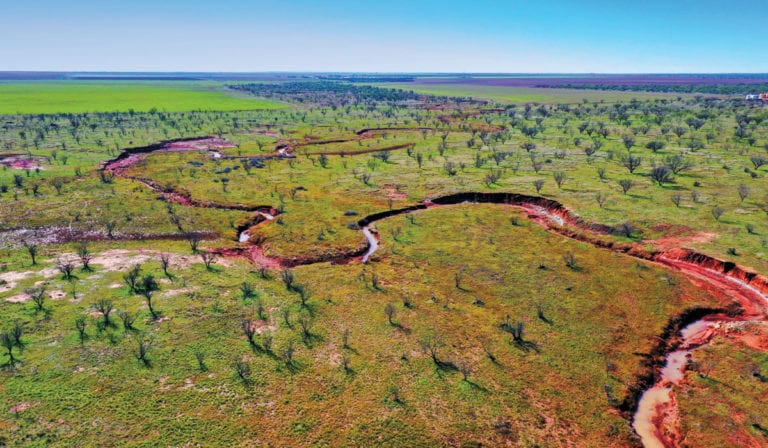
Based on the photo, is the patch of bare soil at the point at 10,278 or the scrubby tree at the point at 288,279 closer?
the patch of bare soil at the point at 10,278

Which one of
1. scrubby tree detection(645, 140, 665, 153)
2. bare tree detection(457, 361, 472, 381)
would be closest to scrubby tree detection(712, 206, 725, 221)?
bare tree detection(457, 361, 472, 381)

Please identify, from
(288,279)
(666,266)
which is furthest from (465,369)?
(666,266)

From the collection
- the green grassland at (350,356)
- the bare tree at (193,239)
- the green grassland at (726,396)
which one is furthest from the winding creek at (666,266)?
the bare tree at (193,239)

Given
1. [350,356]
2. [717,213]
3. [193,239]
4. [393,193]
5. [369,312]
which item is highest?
[717,213]

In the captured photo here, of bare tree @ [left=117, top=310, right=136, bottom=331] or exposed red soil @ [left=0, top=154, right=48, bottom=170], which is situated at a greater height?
exposed red soil @ [left=0, top=154, right=48, bottom=170]

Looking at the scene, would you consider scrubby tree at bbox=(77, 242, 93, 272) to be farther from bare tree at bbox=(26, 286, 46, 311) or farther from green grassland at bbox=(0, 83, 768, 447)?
bare tree at bbox=(26, 286, 46, 311)

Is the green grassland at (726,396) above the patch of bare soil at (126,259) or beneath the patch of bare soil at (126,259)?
beneath

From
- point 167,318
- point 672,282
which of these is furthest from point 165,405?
point 672,282

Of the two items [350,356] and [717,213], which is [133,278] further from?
[717,213]

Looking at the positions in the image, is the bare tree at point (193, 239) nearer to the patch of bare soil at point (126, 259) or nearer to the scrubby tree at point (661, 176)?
the patch of bare soil at point (126, 259)
